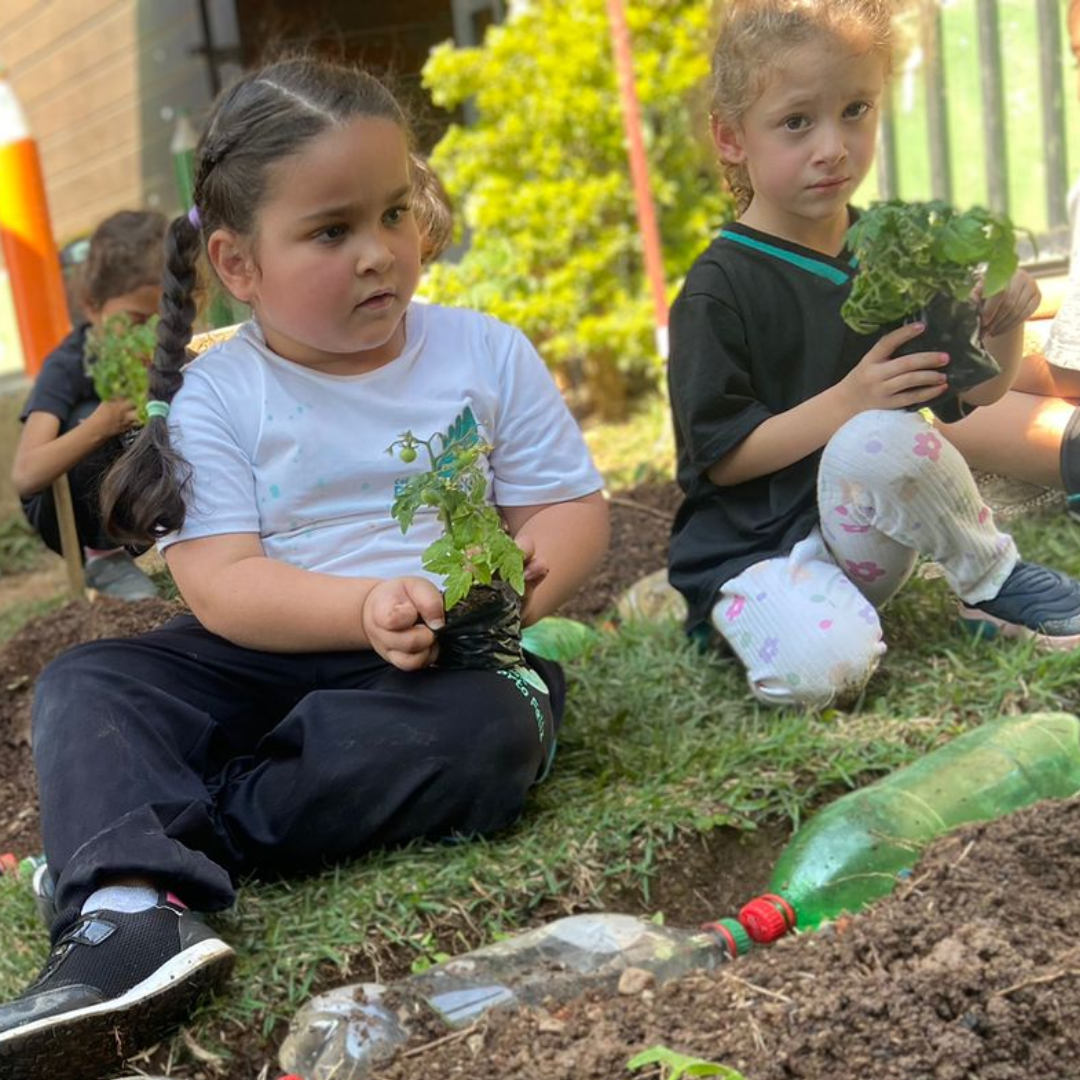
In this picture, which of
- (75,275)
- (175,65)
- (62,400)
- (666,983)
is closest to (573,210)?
(75,275)

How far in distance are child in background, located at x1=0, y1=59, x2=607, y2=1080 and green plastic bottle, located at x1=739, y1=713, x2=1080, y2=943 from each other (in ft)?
1.55

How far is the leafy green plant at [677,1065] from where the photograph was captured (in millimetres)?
1599

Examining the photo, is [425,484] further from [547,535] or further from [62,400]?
[62,400]

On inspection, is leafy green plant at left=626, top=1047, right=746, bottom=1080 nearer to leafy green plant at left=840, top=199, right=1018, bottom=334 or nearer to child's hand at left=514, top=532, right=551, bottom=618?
child's hand at left=514, top=532, right=551, bottom=618

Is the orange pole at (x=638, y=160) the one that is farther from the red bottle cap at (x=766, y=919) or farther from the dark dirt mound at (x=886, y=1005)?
the dark dirt mound at (x=886, y=1005)

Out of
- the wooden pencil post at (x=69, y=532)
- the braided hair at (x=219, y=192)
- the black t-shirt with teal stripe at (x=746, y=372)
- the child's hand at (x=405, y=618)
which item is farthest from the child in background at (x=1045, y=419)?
the wooden pencil post at (x=69, y=532)

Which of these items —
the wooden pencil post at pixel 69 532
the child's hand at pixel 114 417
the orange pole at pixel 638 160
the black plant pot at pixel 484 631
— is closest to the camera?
the black plant pot at pixel 484 631

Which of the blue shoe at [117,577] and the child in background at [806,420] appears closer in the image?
the child in background at [806,420]

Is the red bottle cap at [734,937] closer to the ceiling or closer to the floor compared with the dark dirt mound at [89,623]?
closer to the ceiling

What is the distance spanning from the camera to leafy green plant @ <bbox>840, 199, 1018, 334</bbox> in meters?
2.09

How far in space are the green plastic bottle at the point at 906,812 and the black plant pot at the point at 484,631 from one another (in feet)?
1.71

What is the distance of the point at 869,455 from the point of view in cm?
260

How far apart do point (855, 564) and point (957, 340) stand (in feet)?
2.38

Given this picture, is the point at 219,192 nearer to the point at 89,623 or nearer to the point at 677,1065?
the point at 89,623
